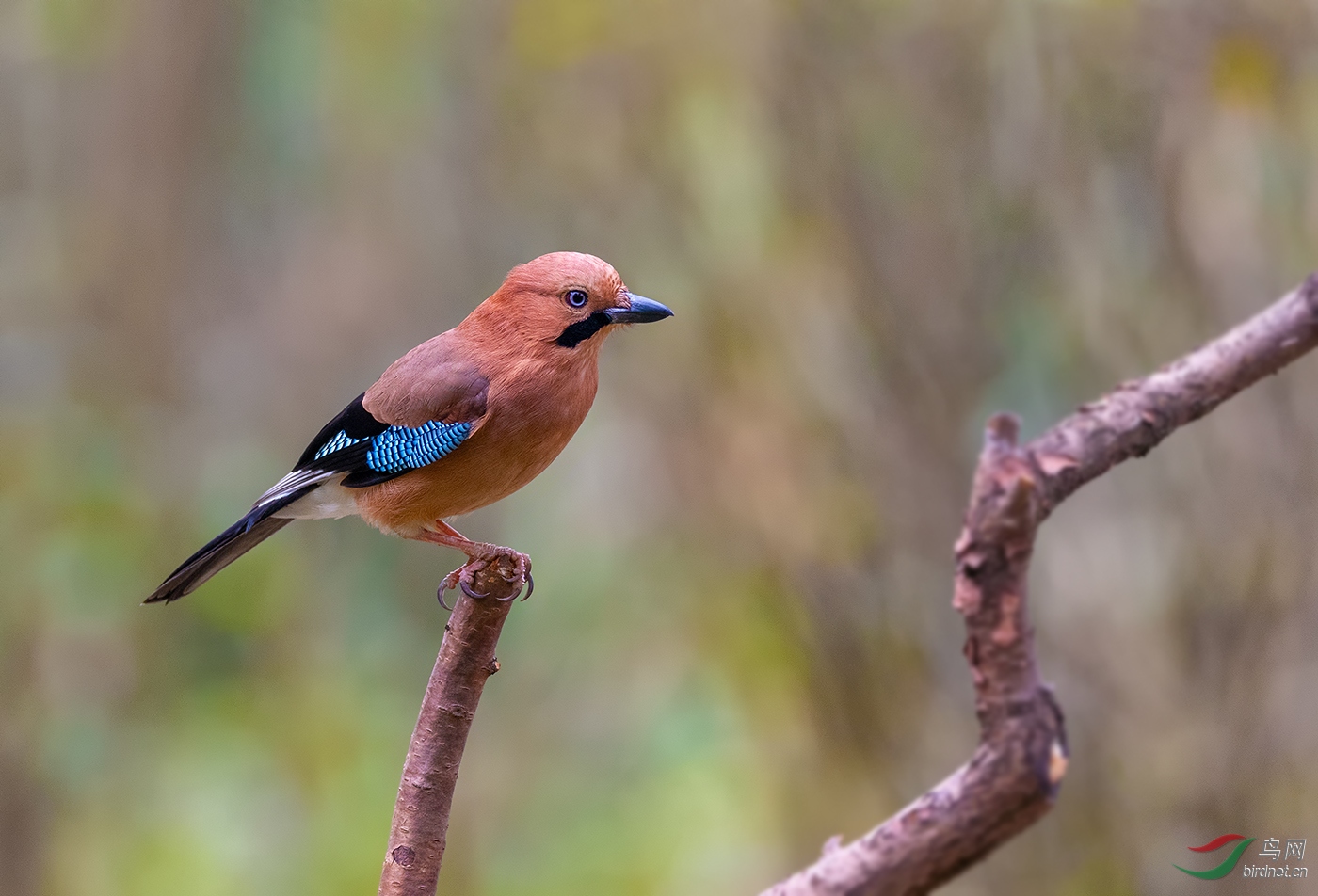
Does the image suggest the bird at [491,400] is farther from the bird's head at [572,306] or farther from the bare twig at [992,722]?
the bare twig at [992,722]

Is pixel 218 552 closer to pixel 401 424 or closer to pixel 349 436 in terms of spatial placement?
pixel 349 436

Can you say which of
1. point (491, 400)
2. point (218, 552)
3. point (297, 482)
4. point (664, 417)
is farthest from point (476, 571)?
point (664, 417)

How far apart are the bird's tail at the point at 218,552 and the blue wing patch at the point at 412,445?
24cm

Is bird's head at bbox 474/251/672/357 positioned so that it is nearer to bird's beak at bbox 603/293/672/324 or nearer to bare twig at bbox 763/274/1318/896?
bird's beak at bbox 603/293/672/324

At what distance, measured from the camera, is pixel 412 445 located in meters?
2.76

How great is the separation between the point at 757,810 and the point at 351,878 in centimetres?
170

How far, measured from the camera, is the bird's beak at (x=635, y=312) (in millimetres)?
2660

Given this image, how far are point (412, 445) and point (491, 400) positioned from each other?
22cm

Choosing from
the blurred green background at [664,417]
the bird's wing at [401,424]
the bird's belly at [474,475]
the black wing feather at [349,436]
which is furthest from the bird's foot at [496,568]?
the blurred green background at [664,417]

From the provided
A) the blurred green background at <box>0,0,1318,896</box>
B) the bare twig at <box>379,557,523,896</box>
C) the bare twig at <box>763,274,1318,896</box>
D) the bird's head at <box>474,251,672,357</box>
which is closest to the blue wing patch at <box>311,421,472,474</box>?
the bird's head at <box>474,251,672,357</box>

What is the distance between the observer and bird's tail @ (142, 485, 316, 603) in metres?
2.96

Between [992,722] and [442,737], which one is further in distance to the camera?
[442,737]

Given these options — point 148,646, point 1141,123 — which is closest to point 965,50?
point 1141,123

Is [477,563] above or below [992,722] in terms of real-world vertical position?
above
